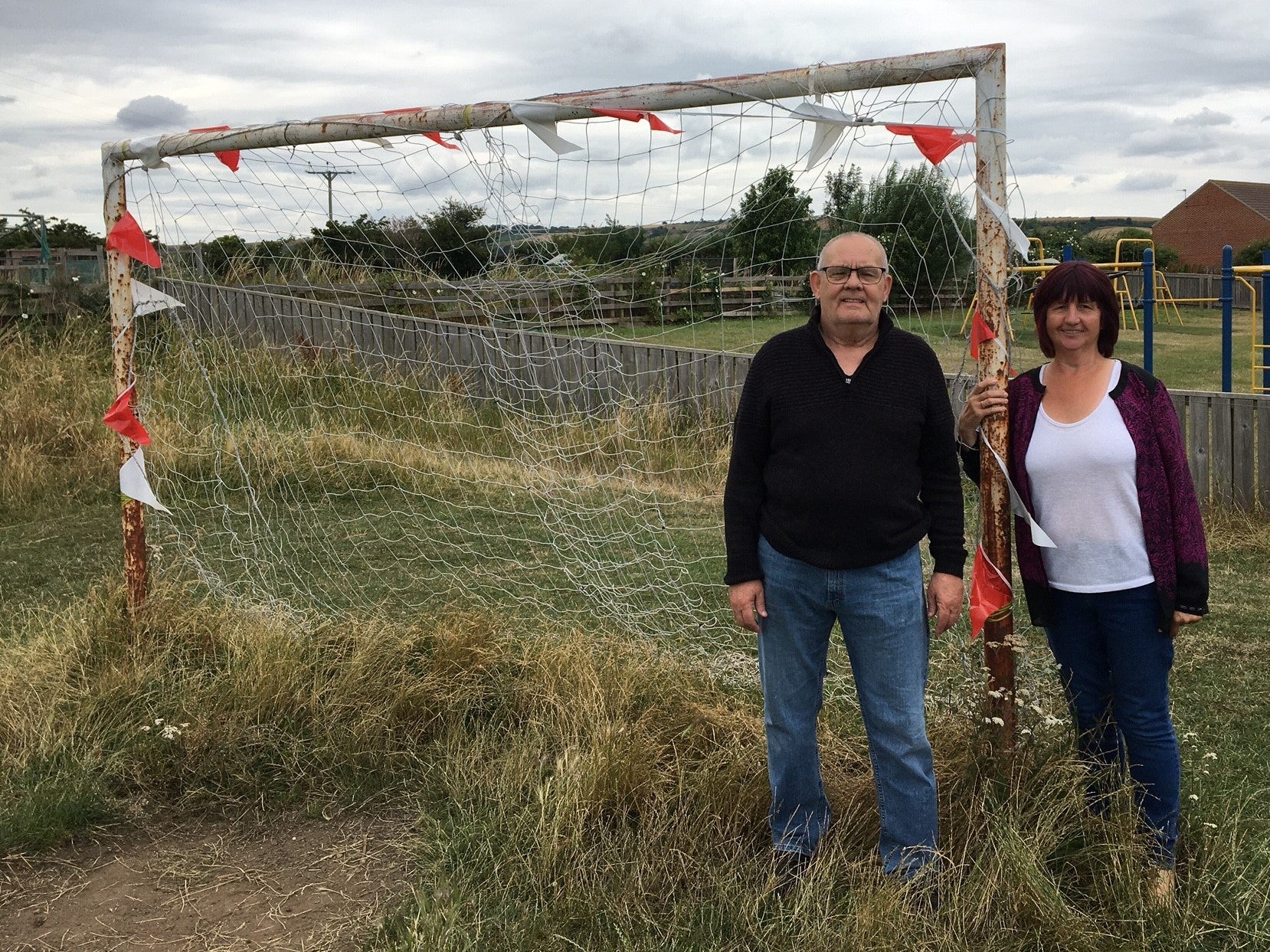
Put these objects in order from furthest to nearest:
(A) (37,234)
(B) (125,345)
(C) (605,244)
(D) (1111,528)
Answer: (A) (37,234) → (C) (605,244) → (B) (125,345) → (D) (1111,528)

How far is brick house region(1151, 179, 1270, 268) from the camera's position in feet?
190

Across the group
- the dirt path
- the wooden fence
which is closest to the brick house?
the wooden fence

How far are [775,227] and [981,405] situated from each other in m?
1.75

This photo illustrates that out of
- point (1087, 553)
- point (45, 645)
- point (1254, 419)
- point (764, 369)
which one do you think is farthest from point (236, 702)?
point (1254, 419)

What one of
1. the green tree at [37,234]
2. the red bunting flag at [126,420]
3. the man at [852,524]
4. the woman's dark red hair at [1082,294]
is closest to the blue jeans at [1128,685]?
the man at [852,524]

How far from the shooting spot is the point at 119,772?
427 cm

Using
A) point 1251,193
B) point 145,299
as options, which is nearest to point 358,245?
point 145,299

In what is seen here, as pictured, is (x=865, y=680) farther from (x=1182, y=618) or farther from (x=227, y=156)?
(x=227, y=156)

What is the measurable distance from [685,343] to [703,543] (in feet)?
17.7

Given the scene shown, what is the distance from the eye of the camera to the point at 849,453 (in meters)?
3.05

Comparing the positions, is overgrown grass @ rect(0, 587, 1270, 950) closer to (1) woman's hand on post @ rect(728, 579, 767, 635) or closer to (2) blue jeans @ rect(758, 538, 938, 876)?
(2) blue jeans @ rect(758, 538, 938, 876)

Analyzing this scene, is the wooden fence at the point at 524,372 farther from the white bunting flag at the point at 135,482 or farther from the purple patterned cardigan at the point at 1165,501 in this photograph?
the purple patterned cardigan at the point at 1165,501

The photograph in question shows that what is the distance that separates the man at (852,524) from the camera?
3.06 meters

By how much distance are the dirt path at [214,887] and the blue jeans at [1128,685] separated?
2.11 m
